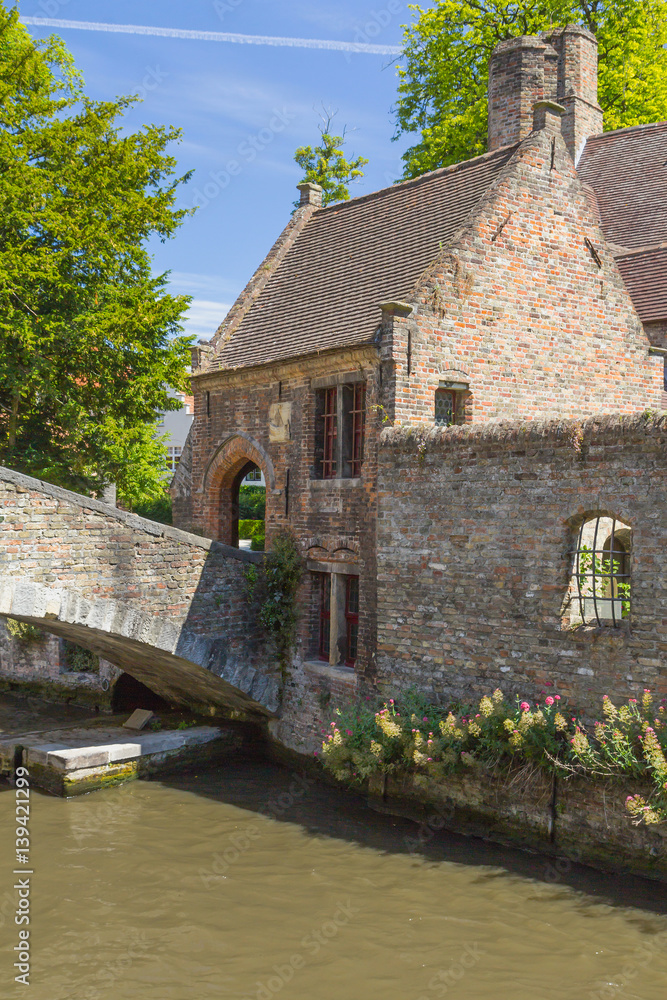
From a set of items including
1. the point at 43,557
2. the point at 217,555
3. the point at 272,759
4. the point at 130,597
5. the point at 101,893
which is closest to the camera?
the point at 101,893

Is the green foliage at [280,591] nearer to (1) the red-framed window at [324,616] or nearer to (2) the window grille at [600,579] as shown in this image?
(1) the red-framed window at [324,616]

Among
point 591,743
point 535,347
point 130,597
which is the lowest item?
point 591,743

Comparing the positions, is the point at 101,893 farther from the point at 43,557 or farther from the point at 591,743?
the point at 591,743

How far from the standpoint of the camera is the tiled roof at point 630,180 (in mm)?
19219

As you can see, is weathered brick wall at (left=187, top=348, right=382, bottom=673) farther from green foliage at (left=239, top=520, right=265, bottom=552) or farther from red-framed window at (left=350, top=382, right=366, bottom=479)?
green foliage at (left=239, top=520, right=265, bottom=552)

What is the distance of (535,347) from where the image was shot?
13.0 m

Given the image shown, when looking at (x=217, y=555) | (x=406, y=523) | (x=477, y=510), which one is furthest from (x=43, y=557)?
(x=477, y=510)

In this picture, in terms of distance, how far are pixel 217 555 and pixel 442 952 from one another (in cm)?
647

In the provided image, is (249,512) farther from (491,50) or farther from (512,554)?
(512,554)

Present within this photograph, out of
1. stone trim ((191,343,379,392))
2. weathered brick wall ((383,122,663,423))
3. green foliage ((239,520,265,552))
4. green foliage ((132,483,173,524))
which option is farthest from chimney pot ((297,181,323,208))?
green foliage ((132,483,173,524))

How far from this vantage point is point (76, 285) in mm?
15094

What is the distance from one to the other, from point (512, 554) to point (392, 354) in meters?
3.21

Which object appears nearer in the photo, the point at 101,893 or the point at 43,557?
the point at 101,893

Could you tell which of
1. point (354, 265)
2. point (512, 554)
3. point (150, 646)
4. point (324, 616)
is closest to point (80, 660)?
point (150, 646)
